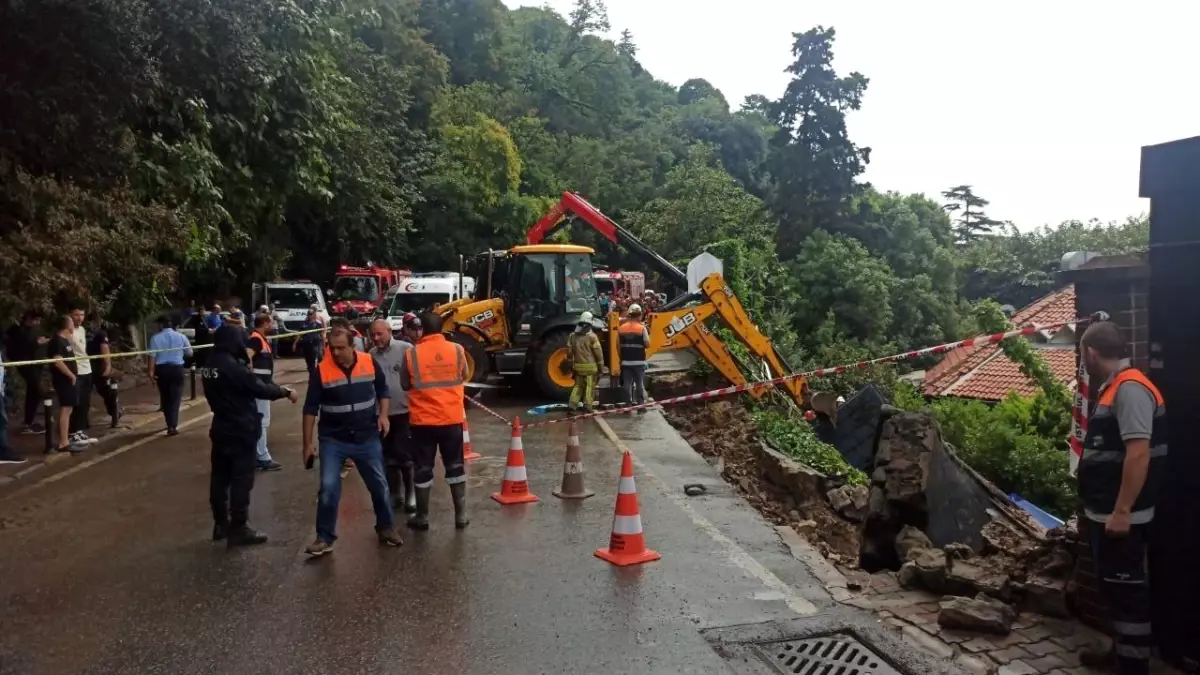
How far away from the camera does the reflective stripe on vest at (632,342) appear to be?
13781 millimetres

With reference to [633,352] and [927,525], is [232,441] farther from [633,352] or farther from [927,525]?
[633,352]

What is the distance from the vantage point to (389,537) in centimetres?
695

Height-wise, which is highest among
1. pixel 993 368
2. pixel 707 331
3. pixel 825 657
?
pixel 707 331

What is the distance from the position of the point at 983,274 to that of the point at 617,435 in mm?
49923

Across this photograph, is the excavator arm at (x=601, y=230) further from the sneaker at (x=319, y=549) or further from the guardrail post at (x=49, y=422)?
Result: the sneaker at (x=319, y=549)

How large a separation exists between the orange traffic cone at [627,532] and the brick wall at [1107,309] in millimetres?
2873

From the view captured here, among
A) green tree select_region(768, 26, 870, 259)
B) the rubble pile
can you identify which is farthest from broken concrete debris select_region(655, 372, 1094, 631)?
green tree select_region(768, 26, 870, 259)

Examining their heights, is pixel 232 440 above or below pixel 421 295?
below

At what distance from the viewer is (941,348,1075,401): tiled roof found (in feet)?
80.8

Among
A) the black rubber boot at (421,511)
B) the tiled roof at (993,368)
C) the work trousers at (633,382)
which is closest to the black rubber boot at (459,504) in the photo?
the black rubber boot at (421,511)

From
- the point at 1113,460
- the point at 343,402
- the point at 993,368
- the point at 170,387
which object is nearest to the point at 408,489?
the point at 343,402

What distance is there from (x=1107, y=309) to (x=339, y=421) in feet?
17.1

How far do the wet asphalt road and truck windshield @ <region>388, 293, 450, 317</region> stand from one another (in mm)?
14646

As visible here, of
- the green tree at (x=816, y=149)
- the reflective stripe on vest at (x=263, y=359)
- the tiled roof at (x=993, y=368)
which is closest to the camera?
the reflective stripe on vest at (x=263, y=359)
